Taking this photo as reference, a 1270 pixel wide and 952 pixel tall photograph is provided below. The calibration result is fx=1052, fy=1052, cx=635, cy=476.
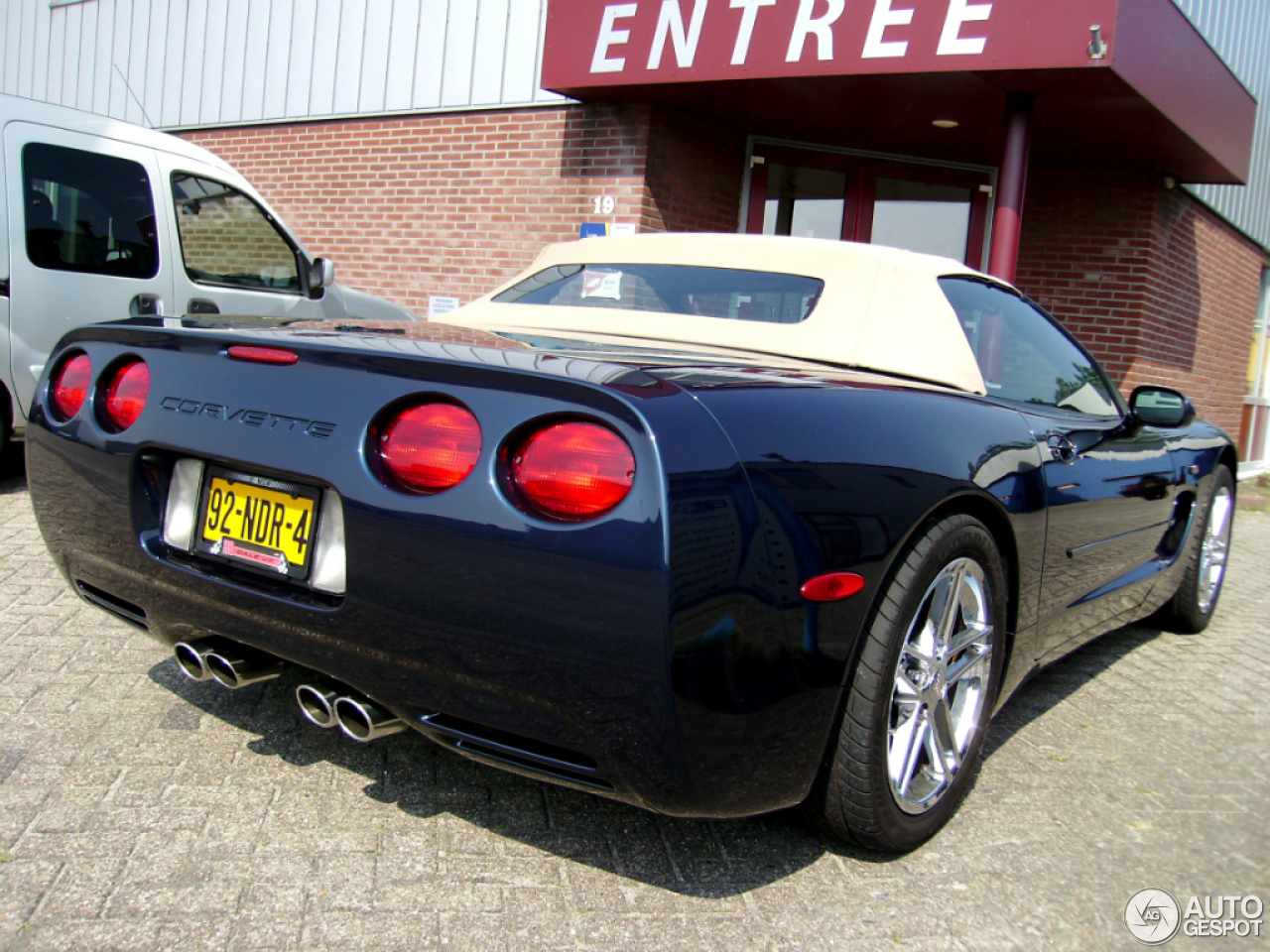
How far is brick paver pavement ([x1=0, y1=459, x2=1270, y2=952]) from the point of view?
1913 millimetres

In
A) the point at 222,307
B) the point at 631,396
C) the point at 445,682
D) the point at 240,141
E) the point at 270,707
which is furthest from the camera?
the point at 240,141

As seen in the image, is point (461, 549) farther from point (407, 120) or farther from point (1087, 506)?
point (407, 120)

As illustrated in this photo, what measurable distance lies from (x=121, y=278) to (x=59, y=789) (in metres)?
4.06

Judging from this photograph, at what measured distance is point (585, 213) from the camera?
29.1ft

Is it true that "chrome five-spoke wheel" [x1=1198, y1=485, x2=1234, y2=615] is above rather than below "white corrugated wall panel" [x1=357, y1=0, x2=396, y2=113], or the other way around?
below

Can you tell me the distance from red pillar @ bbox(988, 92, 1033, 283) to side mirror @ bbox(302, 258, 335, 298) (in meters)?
4.39

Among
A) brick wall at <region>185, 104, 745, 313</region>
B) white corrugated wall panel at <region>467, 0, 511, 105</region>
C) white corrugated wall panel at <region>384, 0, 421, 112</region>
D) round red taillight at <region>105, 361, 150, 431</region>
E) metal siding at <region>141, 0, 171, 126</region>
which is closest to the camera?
round red taillight at <region>105, 361, 150, 431</region>

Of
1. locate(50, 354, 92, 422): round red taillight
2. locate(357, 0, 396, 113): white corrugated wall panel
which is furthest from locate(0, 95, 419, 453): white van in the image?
locate(357, 0, 396, 113): white corrugated wall panel

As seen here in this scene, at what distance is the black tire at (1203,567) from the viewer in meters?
4.34

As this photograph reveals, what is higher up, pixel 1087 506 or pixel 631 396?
pixel 631 396

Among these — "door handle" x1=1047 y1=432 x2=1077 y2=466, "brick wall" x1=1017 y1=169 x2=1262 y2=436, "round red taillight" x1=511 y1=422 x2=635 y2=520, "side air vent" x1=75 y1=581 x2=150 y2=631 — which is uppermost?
"brick wall" x1=1017 y1=169 x2=1262 y2=436

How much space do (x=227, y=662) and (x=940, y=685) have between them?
5.06 feet

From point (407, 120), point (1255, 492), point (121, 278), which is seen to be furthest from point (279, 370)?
point (1255, 492)

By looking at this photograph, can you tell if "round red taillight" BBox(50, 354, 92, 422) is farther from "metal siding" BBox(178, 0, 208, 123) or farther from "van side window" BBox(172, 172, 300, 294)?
"metal siding" BBox(178, 0, 208, 123)
